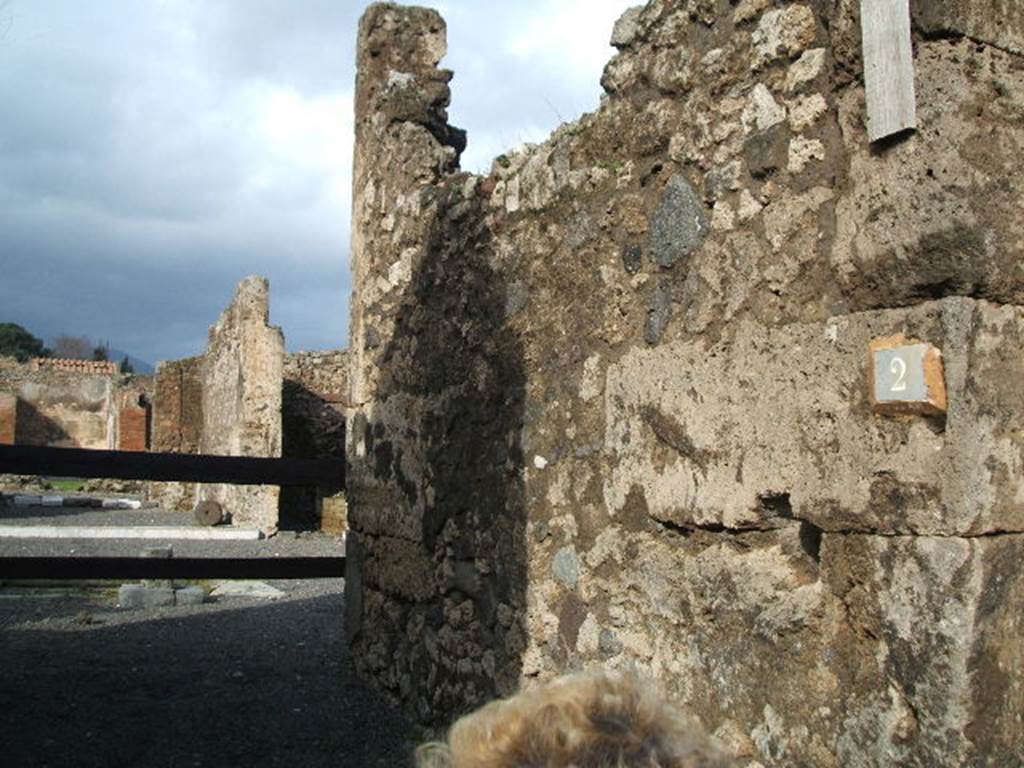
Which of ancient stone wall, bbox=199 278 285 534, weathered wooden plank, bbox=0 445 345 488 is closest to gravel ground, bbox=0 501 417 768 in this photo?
weathered wooden plank, bbox=0 445 345 488

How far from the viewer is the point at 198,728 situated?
184 inches

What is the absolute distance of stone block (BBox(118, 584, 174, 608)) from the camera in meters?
7.89

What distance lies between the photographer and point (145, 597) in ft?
26.1

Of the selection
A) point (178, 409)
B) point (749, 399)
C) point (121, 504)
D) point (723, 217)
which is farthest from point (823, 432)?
point (121, 504)

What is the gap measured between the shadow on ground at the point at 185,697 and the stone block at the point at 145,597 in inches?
34.3

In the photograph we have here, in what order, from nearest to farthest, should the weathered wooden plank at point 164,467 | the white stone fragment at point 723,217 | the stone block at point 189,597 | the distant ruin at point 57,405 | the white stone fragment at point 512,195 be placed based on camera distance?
the white stone fragment at point 723,217, the white stone fragment at point 512,195, the weathered wooden plank at point 164,467, the stone block at point 189,597, the distant ruin at point 57,405

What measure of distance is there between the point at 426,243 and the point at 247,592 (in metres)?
4.87

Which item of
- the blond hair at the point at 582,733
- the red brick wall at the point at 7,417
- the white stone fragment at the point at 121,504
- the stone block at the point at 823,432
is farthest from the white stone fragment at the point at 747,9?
the red brick wall at the point at 7,417

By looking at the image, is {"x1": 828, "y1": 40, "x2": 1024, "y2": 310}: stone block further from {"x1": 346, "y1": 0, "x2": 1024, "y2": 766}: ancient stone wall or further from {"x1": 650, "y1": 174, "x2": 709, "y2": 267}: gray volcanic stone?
{"x1": 650, "y1": 174, "x2": 709, "y2": 267}: gray volcanic stone

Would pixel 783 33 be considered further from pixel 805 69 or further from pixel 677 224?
pixel 677 224

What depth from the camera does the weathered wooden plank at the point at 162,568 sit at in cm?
531

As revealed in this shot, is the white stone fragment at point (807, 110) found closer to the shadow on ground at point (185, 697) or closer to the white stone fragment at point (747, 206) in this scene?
the white stone fragment at point (747, 206)

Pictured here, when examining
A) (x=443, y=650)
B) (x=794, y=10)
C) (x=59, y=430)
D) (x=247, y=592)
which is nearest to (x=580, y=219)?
(x=794, y=10)

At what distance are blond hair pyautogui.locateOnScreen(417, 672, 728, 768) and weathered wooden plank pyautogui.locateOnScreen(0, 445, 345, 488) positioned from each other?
15.1 feet
